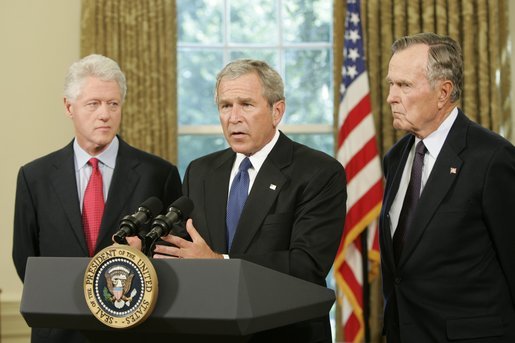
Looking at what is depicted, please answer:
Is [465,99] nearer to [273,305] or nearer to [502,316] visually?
[502,316]

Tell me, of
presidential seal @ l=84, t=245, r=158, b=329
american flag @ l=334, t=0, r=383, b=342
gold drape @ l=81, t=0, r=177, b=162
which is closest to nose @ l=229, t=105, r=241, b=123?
presidential seal @ l=84, t=245, r=158, b=329

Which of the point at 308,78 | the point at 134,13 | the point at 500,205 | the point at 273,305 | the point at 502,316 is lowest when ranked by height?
the point at 502,316

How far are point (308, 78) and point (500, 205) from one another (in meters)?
4.29

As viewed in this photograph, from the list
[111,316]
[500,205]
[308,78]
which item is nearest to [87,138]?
[111,316]

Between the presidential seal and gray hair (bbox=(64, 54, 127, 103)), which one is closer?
the presidential seal

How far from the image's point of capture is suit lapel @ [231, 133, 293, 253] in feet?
9.37

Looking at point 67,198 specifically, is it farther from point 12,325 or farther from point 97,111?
point 12,325

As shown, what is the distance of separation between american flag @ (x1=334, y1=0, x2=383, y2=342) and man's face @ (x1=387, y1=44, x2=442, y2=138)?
3.22 m

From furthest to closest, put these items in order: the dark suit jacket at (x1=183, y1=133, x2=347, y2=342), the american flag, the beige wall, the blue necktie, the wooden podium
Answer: the beige wall
the american flag
the blue necktie
the dark suit jacket at (x1=183, y1=133, x2=347, y2=342)
the wooden podium

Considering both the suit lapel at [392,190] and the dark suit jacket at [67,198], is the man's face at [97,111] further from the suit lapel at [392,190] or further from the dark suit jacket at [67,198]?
the suit lapel at [392,190]

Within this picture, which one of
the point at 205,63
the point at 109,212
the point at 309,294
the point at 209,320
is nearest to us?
the point at 209,320

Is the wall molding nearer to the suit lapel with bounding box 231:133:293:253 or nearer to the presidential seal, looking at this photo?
the suit lapel with bounding box 231:133:293:253

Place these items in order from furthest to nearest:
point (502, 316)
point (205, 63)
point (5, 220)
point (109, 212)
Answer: point (205, 63) → point (5, 220) → point (109, 212) → point (502, 316)

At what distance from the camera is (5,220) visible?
255 inches
